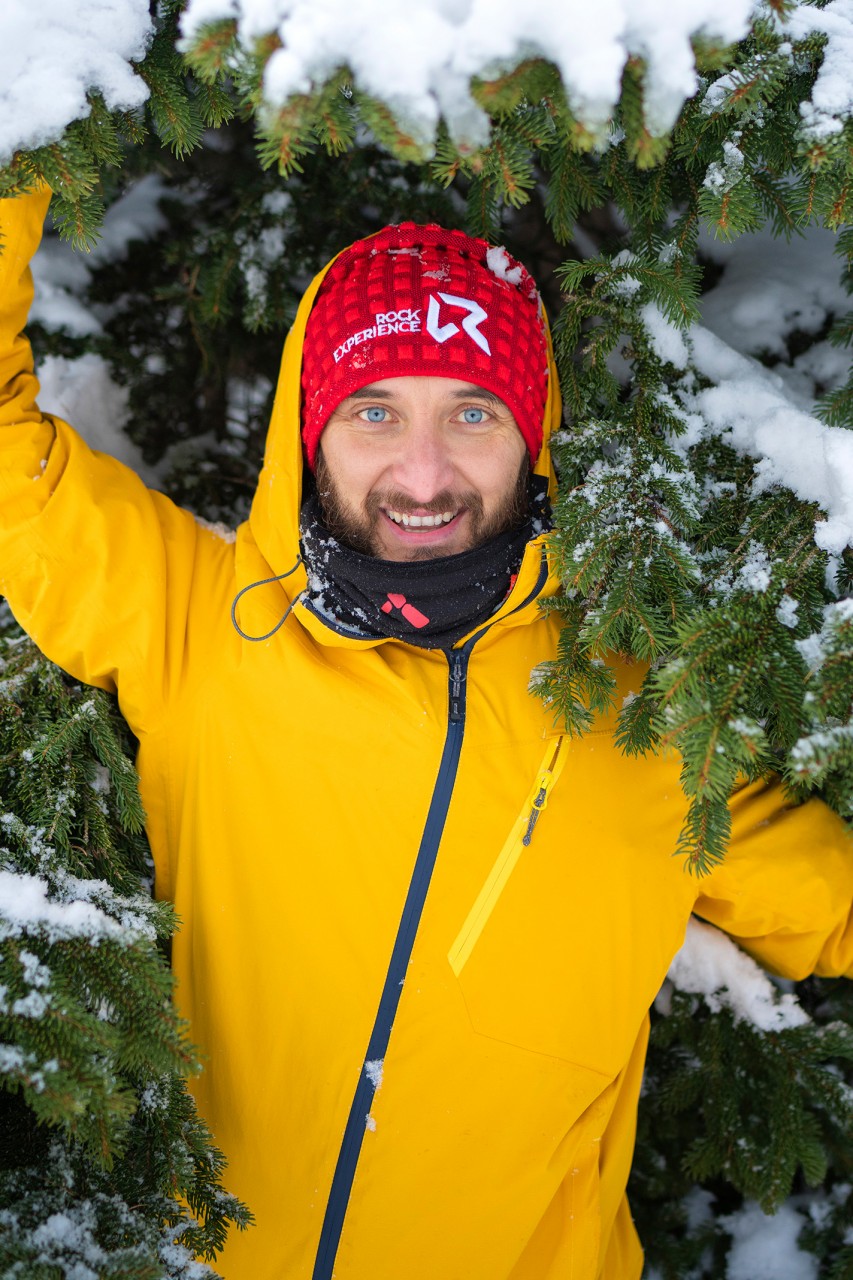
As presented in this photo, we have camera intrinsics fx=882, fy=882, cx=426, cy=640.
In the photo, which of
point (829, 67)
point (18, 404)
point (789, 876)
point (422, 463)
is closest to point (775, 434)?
point (829, 67)

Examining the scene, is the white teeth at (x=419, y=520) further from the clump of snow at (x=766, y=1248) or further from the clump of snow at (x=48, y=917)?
the clump of snow at (x=766, y=1248)

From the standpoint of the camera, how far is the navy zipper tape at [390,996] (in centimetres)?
208

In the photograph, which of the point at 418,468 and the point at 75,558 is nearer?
the point at 75,558

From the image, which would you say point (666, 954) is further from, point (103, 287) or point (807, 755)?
point (103, 287)

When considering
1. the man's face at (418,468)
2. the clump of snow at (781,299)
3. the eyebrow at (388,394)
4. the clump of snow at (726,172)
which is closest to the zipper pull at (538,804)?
the man's face at (418,468)

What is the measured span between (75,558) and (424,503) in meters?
0.89

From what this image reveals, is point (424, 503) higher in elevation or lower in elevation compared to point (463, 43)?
higher

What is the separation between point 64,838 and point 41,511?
783mm

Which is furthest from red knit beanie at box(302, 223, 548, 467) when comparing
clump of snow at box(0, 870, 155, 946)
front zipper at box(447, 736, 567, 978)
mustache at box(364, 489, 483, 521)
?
clump of snow at box(0, 870, 155, 946)

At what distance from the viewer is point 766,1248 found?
316 centimetres

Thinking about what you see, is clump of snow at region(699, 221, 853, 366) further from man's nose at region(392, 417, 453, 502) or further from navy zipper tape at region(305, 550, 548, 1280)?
navy zipper tape at region(305, 550, 548, 1280)

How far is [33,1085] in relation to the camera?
1.42 m

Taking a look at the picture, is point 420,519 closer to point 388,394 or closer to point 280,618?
point 388,394

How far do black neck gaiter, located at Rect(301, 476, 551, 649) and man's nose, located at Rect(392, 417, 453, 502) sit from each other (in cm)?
21
